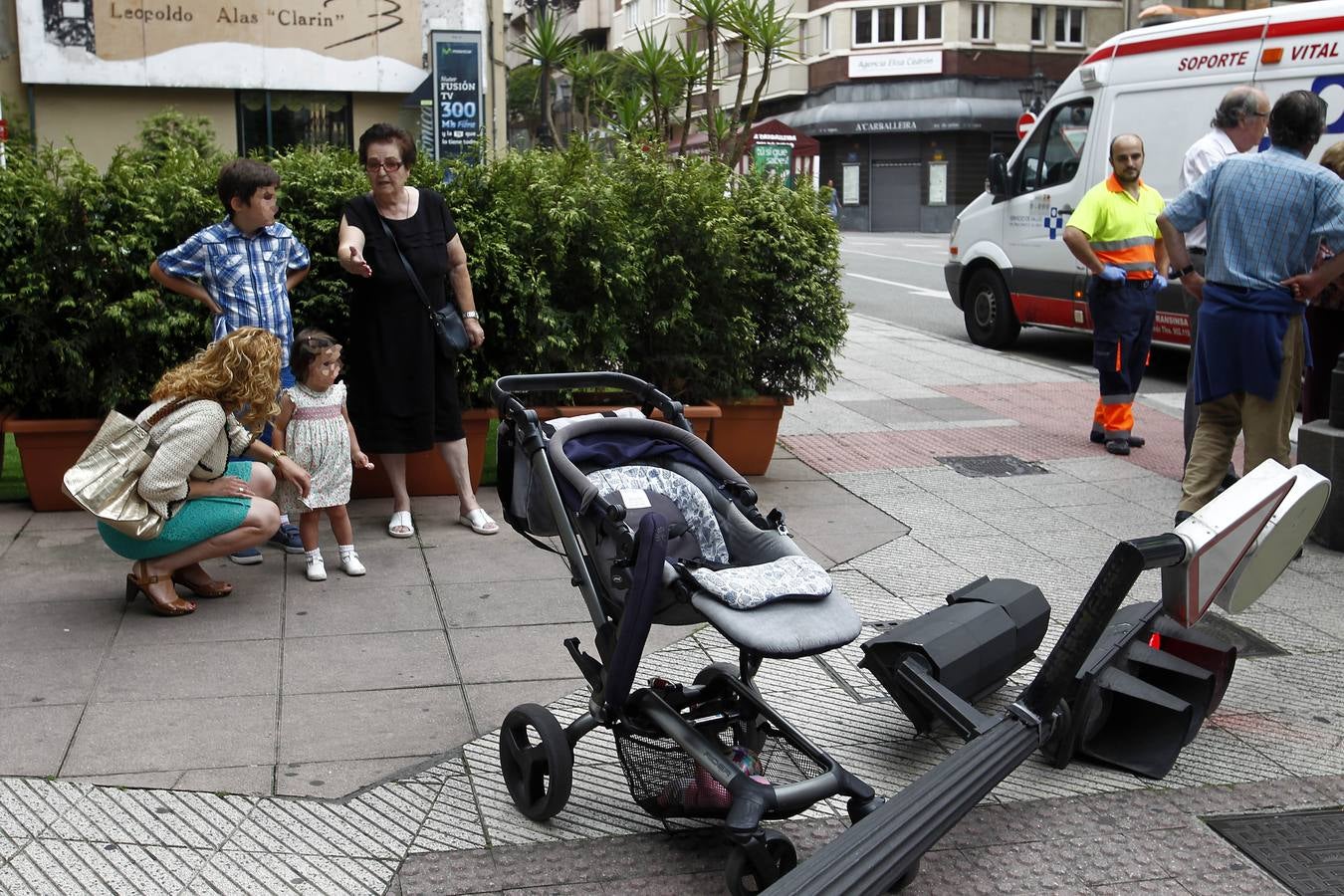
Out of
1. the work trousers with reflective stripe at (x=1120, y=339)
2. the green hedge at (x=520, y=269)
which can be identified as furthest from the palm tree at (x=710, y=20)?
the green hedge at (x=520, y=269)

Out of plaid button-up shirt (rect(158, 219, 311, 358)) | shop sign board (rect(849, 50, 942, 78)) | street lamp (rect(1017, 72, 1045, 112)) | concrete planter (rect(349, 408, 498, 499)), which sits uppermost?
shop sign board (rect(849, 50, 942, 78))

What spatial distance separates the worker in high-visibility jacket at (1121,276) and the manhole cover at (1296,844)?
5180 millimetres

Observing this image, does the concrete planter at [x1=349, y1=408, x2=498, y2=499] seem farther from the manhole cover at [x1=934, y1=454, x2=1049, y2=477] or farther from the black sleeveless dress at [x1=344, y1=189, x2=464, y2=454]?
the manhole cover at [x1=934, y1=454, x2=1049, y2=477]

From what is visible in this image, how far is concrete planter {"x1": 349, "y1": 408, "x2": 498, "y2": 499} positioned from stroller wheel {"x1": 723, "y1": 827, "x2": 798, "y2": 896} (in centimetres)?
434

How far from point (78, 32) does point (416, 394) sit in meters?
17.0

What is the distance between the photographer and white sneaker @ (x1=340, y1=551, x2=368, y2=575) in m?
6.15

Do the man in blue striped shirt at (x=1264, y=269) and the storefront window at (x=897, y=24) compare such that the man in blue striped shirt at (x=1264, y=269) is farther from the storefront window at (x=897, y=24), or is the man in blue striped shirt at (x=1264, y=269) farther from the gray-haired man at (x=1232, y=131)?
the storefront window at (x=897, y=24)

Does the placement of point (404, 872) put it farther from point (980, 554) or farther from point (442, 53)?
point (442, 53)

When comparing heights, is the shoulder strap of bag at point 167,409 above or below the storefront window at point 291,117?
below

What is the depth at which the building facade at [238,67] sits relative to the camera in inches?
818

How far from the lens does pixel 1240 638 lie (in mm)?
5598

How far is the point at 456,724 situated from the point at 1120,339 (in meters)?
5.89

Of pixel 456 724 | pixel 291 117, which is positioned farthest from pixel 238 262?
pixel 291 117

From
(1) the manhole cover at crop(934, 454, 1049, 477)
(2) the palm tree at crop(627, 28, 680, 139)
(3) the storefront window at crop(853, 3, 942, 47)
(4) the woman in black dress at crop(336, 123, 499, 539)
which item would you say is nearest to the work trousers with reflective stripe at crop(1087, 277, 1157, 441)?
(1) the manhole cover at crop(934, 454, 1049, 477)
